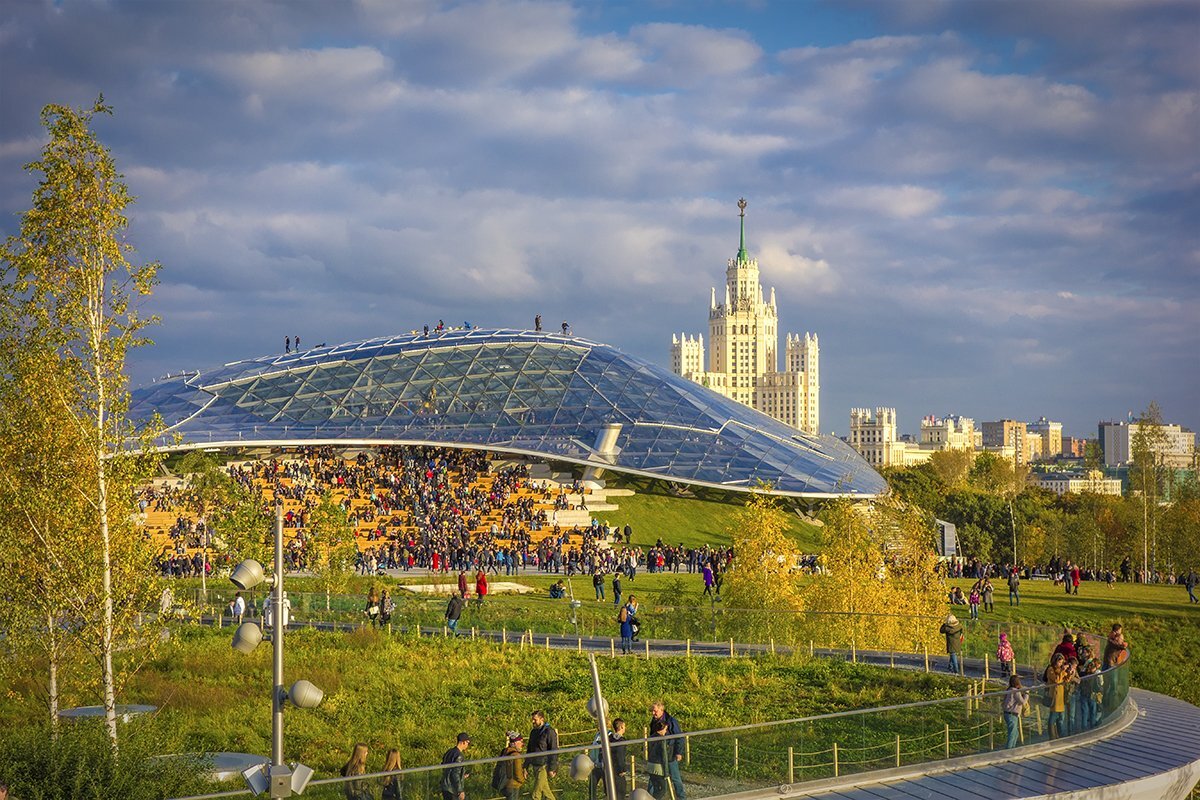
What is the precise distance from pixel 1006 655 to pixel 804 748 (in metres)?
9.68

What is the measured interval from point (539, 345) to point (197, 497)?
29383 millimetres

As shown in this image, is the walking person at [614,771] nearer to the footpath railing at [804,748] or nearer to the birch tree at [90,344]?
the footpath railing at [804,748]

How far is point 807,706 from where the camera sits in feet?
77.6

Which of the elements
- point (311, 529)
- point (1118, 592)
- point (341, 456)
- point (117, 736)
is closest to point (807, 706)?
point (117, 736)

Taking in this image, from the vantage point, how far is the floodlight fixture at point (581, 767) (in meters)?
13.6

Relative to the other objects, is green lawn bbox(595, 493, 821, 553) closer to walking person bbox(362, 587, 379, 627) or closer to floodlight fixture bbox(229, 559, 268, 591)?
walking person bbox(362, 587, 379, 627)

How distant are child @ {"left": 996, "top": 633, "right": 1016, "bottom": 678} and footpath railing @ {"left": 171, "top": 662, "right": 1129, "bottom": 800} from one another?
4.81 metres

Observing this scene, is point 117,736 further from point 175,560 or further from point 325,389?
point 325,389

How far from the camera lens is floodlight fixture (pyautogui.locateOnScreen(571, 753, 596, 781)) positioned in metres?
13.6

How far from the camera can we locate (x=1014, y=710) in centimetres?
1755

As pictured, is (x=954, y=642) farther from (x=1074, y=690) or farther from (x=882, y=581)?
(x=882, y=581)

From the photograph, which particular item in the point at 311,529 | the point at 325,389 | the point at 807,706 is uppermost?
the point at 325,389

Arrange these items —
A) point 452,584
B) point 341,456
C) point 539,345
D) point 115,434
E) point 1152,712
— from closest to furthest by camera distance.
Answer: point 115,434 < point 1152,712 < point 452,584 < point 341,456 < point 539,345

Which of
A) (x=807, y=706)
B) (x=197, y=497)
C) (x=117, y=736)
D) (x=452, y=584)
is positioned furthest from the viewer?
(x=197, y=497)
